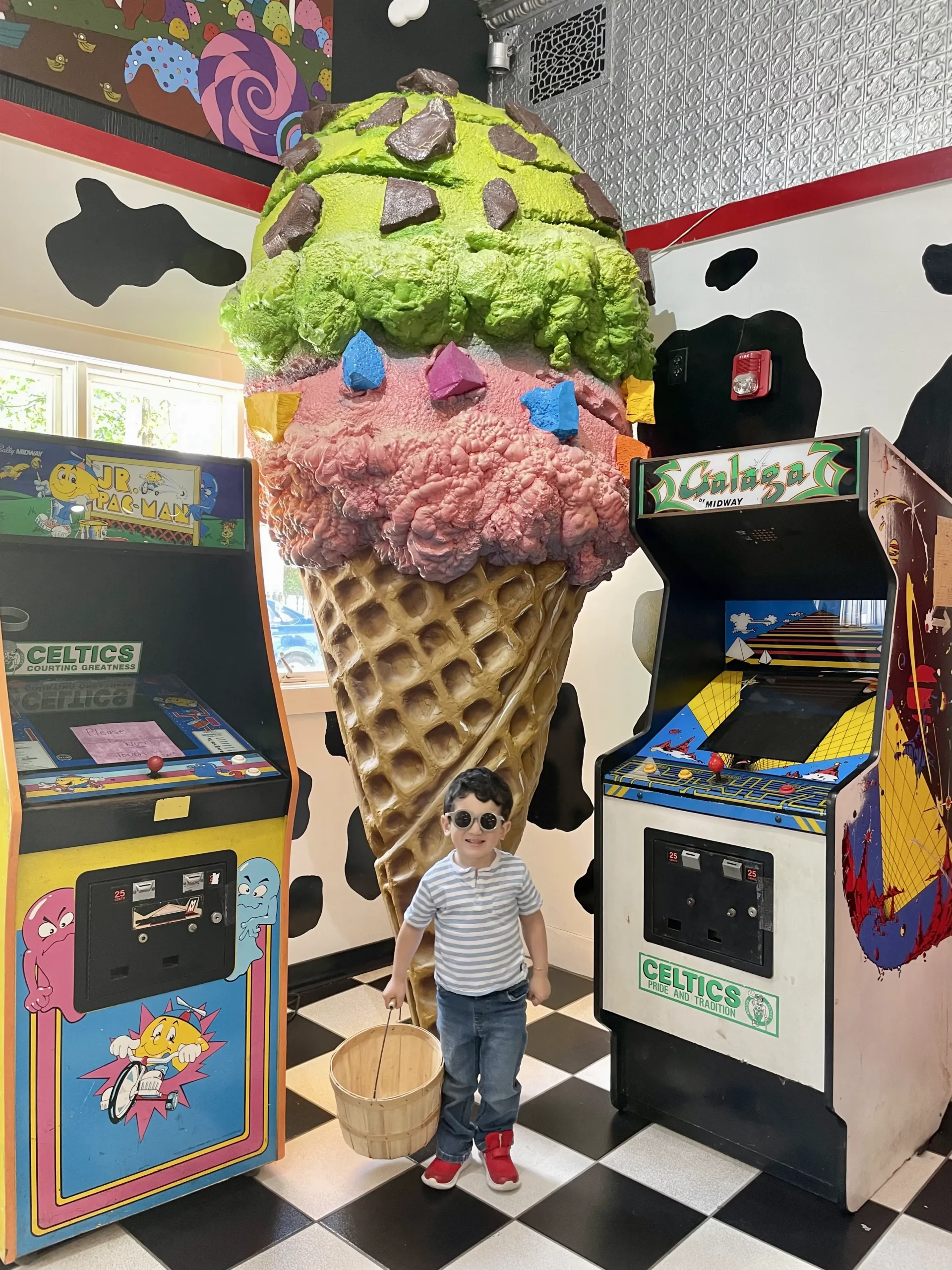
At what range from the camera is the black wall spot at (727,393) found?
3.05 metres

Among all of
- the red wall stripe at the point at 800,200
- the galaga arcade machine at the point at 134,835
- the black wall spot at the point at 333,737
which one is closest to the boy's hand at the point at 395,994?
the galaga arcade machine at the point at 134,835

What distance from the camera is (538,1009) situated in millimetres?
3369

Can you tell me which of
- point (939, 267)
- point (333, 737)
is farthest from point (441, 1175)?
point (939, 267)

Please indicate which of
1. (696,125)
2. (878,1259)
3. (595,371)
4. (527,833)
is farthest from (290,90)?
(878,1259)

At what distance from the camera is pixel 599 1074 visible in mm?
2881

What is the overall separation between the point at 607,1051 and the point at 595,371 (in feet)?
7.13

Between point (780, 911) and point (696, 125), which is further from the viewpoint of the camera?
point (696, 125)

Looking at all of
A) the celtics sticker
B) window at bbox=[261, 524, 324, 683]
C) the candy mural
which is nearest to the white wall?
window at bbox=[261, 524, 324, 683]

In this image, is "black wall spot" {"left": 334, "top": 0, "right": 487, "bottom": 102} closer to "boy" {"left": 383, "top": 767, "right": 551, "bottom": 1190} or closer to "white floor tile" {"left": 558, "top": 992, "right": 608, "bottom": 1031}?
"boy" {"left": 383, "top": 767, "right": 551, "bottom": 1190}

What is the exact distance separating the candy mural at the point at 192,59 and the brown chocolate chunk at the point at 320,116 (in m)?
0.50

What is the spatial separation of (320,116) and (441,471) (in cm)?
122

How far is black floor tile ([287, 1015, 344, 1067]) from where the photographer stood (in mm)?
2977

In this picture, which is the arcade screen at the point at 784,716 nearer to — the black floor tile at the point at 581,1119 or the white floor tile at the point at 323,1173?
the black floor tile at the point at 581,1119

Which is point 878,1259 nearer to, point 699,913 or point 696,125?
point 699,913
